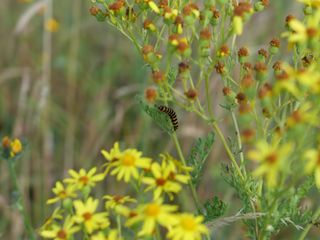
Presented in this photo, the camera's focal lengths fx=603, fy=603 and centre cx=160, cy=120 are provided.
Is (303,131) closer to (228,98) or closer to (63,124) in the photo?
(228,98)

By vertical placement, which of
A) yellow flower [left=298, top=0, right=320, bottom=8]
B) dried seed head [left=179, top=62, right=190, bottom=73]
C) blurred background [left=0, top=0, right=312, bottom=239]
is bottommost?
blurred background [left=0, top=0, right=312, bottom=239]

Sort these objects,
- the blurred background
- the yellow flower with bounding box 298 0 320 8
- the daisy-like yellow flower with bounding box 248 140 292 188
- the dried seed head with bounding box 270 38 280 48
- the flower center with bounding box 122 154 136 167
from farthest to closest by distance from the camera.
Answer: the blurred background
the dried seed head with bounding box 270 38 280 48
the yellow flower with bounding box 298 0 320 8
the flower center with bounding box 122 154 136 167
the daisy-like yellow flower with bounding box 248 140 292 188

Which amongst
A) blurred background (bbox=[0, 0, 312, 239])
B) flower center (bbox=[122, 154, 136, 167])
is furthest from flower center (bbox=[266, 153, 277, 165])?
blurred background (bbox=[0, 0, 312, 239])

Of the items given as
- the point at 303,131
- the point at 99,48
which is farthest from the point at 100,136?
the point at 303,131

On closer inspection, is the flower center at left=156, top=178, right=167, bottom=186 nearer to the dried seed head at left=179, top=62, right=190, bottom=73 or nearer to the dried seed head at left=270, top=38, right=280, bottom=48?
the dried seed head at left=179, top=62, right=190, bottom=73

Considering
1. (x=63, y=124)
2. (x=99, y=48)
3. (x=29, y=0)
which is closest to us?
(x=63, y=124)

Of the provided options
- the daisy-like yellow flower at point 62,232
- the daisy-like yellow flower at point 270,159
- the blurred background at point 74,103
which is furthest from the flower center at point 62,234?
the blurred background at point 74,103
